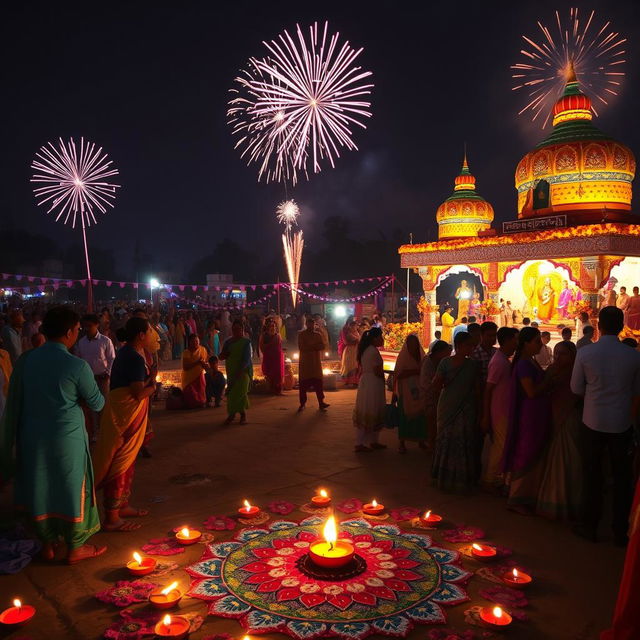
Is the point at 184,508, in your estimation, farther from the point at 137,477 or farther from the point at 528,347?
the point at 528,347

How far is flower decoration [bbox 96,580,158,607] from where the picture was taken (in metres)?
3.59

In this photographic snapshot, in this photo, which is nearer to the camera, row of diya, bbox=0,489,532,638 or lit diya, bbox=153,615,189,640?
lit diya, bbox=153,615,189,640

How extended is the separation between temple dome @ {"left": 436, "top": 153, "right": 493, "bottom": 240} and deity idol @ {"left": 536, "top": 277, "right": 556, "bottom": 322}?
12.9ft

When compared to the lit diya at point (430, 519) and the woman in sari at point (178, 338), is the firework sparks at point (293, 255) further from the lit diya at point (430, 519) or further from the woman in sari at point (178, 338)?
the lit diya at point (430, 519)

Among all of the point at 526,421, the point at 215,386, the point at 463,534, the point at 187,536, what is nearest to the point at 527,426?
the point at 526,421

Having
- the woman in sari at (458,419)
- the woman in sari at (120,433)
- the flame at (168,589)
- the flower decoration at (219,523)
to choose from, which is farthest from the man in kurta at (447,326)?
the flame at (168,589)

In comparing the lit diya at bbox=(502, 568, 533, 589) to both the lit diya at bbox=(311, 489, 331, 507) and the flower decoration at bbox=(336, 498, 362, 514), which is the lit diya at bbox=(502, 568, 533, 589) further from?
the lit diya at bbox=(311, 489, 331, 507)

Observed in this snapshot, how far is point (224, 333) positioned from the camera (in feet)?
63.9

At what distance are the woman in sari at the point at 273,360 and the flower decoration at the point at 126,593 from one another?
7.96 meters

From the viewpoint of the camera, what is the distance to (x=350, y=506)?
529 centimetres

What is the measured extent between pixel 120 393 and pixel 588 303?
12858mm

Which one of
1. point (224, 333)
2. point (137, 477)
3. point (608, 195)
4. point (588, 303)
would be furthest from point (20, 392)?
point (608, 195)

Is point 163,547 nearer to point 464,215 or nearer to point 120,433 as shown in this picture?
point 120,433

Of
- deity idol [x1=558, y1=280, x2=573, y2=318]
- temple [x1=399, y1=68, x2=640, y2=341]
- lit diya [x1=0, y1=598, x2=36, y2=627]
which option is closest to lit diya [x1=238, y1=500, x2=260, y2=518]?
lit diya [x1=0, y1=598, x2=36, y2=627]
